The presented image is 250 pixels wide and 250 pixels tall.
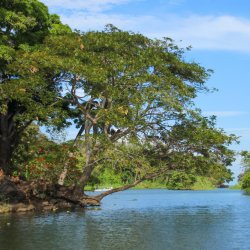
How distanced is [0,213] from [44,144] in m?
8.96

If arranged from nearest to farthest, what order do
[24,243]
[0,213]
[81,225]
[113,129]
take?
1. [24,243]
2. [81,225]
3. [0,213]
4. [113,129]

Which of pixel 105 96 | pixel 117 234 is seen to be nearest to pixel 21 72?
pixel 105 96

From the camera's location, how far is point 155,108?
→ 34.9 m


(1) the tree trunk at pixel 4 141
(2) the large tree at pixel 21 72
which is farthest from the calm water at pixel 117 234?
(2) the large tree at pixel 21 72

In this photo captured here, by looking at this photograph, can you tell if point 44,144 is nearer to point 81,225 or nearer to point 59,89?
point 59,89

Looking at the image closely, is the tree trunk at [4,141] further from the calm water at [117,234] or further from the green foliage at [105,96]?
the calm water at [117,234]

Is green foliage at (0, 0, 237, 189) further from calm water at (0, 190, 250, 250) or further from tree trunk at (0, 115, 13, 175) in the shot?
calm water at (0, 190, 250, 250)

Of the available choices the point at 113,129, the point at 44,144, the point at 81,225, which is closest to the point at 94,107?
the point at 113,129

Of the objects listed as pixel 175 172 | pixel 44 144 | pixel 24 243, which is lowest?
pixel 24 243

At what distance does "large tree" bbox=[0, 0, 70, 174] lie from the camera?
3138 centimetres

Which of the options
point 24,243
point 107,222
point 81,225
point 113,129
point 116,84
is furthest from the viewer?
point 113,129

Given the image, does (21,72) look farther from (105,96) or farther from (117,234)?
(117,234)

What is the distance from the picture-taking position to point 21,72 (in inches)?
1240

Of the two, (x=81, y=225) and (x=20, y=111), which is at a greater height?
(x=20, y=111)
